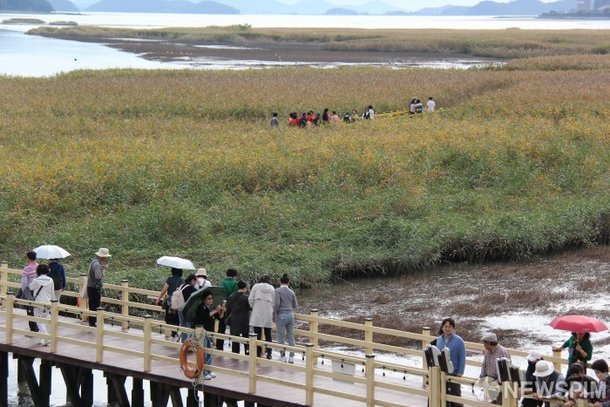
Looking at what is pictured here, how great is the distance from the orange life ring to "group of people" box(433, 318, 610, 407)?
3593mm

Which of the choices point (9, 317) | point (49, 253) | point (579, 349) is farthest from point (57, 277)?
point (579, 349)

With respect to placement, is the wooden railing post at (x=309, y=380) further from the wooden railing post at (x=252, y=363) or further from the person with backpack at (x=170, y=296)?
the person with backpack at (x=170, y=296)

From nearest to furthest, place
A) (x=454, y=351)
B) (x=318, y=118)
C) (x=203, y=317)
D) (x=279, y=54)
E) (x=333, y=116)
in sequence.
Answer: (x=454, y=351), (x=203, y=317), (x=333, y=116), (x=318, y=118), (x=279, y=54)

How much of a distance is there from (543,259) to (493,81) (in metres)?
37.4

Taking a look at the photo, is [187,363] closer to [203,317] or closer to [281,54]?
[203,317]

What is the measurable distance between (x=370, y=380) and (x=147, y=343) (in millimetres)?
4097

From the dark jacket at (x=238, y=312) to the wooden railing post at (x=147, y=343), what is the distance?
139 cm

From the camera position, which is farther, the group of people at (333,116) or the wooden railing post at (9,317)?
the group of people at (333,116)

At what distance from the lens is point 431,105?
184 ft

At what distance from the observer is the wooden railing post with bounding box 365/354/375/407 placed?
15.6 metres

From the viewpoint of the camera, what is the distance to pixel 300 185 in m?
36.7

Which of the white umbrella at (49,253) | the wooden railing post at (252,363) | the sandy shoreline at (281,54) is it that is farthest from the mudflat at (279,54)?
the wooden railing post at (252,363)

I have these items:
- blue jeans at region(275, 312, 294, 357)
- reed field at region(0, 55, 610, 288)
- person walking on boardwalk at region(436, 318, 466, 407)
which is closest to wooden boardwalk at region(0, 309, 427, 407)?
blue jeans at region(275, 312, 294, 357)

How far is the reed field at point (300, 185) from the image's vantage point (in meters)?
31.1
